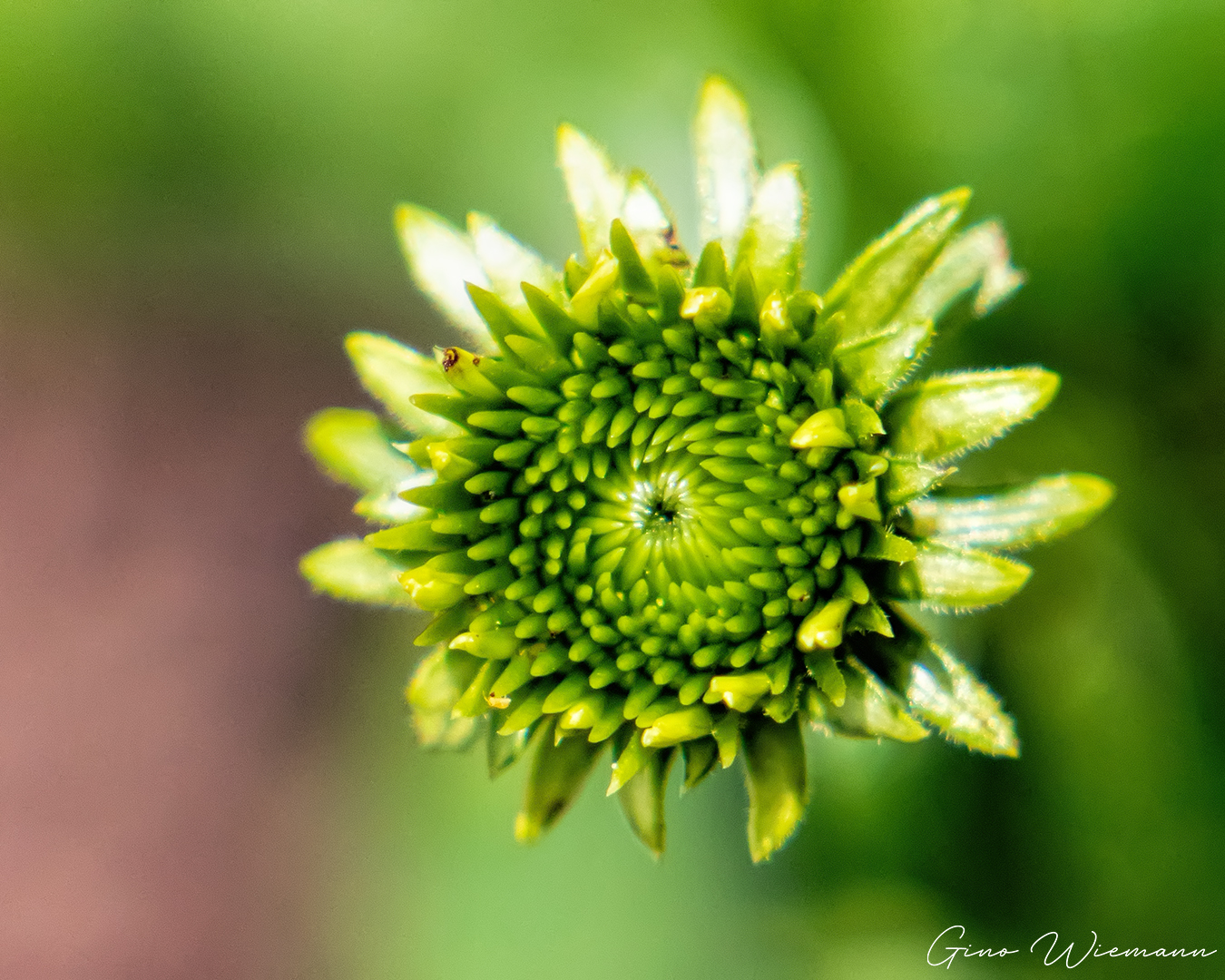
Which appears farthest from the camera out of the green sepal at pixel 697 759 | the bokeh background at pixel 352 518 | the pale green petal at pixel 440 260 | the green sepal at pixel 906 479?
the bokeh background at pixel 352 518

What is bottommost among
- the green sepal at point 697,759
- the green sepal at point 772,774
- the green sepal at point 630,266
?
the green sepal at point 772,774

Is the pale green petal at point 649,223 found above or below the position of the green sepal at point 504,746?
above

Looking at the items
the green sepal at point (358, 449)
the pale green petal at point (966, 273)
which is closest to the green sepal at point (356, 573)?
the green sepal at point (358, 449)

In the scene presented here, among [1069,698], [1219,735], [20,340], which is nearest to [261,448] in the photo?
[20,340]

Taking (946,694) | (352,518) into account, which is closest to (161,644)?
(352,518)

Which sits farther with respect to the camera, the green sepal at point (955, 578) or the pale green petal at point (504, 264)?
the pale green petal at point (504, 264)

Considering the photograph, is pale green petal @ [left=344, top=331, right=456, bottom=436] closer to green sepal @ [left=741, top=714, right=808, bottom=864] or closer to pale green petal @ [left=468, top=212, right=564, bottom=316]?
pale green petal @ [left=468, top=212, right=564, bottom=316]

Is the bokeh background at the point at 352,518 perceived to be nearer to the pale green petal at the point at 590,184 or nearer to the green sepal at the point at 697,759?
the pale green petal at the point at 590,184

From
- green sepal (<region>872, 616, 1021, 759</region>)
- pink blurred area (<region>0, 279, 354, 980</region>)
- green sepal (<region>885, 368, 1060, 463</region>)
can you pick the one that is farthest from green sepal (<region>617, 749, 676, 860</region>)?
pink blurred area (<region>0, 279, 354, 980</region>)
